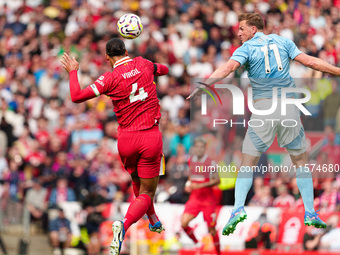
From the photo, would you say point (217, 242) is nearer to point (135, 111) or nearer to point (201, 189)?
point (201, 189)

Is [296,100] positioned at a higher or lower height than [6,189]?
higher

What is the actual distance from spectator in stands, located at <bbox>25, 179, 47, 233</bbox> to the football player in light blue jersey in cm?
906

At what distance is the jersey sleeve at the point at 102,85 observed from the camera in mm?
10656

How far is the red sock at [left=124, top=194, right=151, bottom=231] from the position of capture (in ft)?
35.9

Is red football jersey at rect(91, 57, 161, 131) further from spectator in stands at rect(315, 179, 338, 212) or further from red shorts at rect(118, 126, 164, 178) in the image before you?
spectator in stands at rect(315, 179, 338, 212)

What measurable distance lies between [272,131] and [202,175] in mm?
3831

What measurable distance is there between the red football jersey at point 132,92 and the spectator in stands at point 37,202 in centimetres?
870

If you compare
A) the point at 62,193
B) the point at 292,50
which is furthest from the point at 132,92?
the point at 62,193

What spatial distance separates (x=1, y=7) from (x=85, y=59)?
512 cm

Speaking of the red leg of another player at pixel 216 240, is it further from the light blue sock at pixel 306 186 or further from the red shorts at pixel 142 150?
the red shorts at pixel 142 150

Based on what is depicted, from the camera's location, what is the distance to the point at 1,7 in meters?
25.9

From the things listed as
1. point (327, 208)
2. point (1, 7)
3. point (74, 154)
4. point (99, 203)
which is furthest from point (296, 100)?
point (1, 7)

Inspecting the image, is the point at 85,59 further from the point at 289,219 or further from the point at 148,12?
the point at 289,219

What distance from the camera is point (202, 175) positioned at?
49.0 ft
